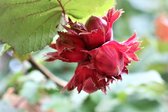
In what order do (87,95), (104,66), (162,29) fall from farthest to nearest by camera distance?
(162,29)
(87,95)
(104,66)

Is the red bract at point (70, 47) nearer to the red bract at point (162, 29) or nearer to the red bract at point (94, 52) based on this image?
the red bract at point (94, 52)

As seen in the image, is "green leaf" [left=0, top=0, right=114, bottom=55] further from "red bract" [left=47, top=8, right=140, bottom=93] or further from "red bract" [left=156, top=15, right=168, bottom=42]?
"red bract" [left=156, top=15, right=168, bottom=42]

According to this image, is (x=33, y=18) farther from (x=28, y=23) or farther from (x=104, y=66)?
(x=104, y=66)

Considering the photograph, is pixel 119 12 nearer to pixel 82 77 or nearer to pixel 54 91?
pixel 82 77

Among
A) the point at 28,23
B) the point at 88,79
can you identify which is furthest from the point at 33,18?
the point at 88,79

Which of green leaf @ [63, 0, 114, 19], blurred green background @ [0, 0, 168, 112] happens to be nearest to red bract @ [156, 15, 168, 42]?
blurred green background @ [0, 0, 168, 112]

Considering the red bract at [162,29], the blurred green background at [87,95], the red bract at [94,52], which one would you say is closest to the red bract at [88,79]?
the red bract at [94,52]
